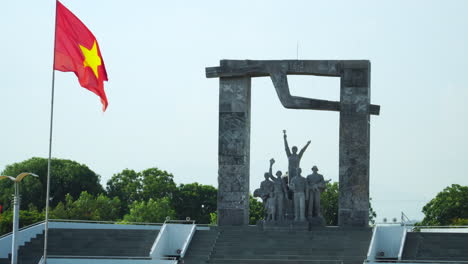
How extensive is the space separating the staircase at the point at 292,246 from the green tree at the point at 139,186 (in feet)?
122

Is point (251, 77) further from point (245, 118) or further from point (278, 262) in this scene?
point (278, 262)

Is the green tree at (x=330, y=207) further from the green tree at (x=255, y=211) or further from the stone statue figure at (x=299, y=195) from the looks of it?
the stone statue figure at (x=299, y=195)

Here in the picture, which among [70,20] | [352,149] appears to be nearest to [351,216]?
[352,149]

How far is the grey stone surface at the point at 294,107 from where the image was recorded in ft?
133

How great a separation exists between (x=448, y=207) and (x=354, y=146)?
32179 millimetres

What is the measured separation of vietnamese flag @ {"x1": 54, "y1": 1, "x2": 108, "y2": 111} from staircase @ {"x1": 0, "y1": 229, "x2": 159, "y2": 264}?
1096 cm

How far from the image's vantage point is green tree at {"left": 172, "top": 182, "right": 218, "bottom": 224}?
76000mm

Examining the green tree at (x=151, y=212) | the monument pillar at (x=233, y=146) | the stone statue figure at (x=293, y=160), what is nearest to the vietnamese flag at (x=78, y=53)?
the monument pillar at (x=233, y=146)

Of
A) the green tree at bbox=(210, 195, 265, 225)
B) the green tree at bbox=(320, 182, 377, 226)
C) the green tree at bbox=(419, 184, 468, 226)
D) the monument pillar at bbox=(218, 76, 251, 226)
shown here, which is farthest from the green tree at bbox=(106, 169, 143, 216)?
the monument pillar at bbox=(218, 76, 251, 226)

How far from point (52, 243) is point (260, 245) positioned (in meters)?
7.16

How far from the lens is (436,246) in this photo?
36688mm

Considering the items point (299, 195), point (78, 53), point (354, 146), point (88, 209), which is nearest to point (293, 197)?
point (299, 195)

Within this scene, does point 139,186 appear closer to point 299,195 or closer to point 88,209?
point 88,209

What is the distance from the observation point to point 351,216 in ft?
132
